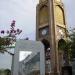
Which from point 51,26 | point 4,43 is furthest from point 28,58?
point 51,26

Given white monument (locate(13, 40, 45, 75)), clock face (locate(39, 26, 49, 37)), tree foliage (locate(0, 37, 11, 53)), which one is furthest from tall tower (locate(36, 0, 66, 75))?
white monument (locate(13, 40, 45, 75))

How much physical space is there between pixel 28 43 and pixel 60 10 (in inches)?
1154

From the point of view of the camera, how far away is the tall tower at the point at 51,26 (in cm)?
3344

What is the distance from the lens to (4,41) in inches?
474

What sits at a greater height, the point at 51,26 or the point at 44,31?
the point at 51,26

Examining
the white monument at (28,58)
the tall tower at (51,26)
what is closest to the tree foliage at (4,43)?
the white monument at (28,58)

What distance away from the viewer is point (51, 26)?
1383 inches

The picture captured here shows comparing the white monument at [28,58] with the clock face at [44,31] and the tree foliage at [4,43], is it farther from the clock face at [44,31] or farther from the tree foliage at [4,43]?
the clock face at [44,31]

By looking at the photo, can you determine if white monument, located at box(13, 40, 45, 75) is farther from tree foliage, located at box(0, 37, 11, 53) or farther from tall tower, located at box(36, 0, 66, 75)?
tall tower, located at box(36, 0, 66, 75)

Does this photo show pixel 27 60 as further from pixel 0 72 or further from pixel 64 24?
pixel 64 24

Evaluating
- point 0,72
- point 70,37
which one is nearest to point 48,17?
point 70,37

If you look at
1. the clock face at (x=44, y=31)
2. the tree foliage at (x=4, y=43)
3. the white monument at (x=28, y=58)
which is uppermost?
the clock face at (x=44, y=31)

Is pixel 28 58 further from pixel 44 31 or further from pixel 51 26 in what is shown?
pixel 44 31

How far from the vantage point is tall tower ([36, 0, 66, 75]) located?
33438 mm
